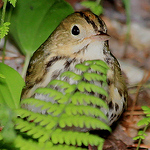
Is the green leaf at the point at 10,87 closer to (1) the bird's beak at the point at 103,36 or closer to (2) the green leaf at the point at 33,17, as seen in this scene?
(2) the green leaf at the point at 33,17

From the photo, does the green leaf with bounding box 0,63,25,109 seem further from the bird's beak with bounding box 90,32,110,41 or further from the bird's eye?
the bird's beak with bounding box 90,32,110,41

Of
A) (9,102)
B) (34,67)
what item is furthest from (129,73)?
(9,102)

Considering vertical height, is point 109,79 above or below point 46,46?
below

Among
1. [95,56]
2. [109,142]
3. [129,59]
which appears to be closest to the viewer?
[95,56]

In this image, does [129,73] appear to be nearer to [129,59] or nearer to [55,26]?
[129,59]

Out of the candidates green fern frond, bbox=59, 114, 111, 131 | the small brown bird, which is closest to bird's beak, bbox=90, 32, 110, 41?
the small brown bird
